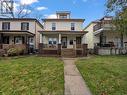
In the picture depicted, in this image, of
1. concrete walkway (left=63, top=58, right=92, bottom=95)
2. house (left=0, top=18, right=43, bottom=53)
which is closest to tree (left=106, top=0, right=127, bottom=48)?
concrete walkway (left=63, top=58, right=92, bottom=95)

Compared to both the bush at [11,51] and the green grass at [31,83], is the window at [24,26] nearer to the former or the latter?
the bush at [11,51]

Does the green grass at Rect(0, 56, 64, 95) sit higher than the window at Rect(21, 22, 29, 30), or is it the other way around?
the window at Rect(21, 22, 29, 30)

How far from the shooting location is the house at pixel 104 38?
123 feet

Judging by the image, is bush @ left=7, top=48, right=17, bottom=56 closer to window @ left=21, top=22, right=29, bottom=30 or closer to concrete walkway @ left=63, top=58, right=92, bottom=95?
window @ left=21, top=22, right=29, bottom=30

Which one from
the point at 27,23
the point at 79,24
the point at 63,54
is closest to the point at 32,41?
the point at 27,23

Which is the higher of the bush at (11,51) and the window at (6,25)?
the window at (6,25)

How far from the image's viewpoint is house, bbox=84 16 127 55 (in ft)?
123

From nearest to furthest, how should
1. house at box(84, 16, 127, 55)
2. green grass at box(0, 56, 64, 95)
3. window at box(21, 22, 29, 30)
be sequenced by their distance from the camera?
green grass at box(0, 56, 64, 95), house at box(84, 16, 127, 55), window at box(21, 22, 29, 30)

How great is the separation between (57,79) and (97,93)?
10.3ft

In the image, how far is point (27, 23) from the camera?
4153 cm

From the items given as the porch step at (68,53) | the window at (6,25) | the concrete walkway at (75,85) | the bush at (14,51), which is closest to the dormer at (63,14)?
the window at (6,25)

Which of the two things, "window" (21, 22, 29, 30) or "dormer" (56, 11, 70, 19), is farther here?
"dormer" (56, 11, 70, 19)

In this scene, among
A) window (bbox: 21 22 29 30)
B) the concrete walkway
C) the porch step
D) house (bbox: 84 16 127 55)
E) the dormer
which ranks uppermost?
the dormer

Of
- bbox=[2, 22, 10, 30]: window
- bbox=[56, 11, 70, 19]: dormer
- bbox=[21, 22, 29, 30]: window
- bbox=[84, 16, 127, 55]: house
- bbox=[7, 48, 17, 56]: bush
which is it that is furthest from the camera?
bbox=[56, 11, 70, 19]: dormer
